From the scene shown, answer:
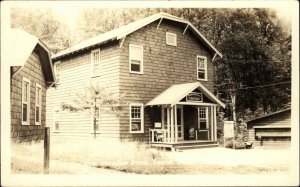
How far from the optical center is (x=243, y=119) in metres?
11.3

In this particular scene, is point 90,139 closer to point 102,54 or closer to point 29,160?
point 29,160

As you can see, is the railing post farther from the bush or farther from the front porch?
the bush

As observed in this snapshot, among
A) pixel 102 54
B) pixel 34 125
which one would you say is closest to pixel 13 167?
pixel 34 125

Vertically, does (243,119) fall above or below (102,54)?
below

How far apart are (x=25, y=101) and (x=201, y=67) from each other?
4.68 metres

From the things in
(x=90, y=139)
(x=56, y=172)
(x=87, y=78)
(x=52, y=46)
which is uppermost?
(x=52, y=46)

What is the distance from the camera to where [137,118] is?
1147cm

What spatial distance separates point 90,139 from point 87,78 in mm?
1465

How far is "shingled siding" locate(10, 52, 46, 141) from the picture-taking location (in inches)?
395

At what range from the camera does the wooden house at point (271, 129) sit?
34.5ft

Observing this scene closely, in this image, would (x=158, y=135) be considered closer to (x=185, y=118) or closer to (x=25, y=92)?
(x=185, y=118)

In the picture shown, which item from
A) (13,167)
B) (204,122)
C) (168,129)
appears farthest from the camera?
(204,122)

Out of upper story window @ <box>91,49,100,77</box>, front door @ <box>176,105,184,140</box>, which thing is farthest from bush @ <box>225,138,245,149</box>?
upper story window @ <box>91,49,100,77</box>

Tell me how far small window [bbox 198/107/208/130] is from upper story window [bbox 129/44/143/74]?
265 cm
